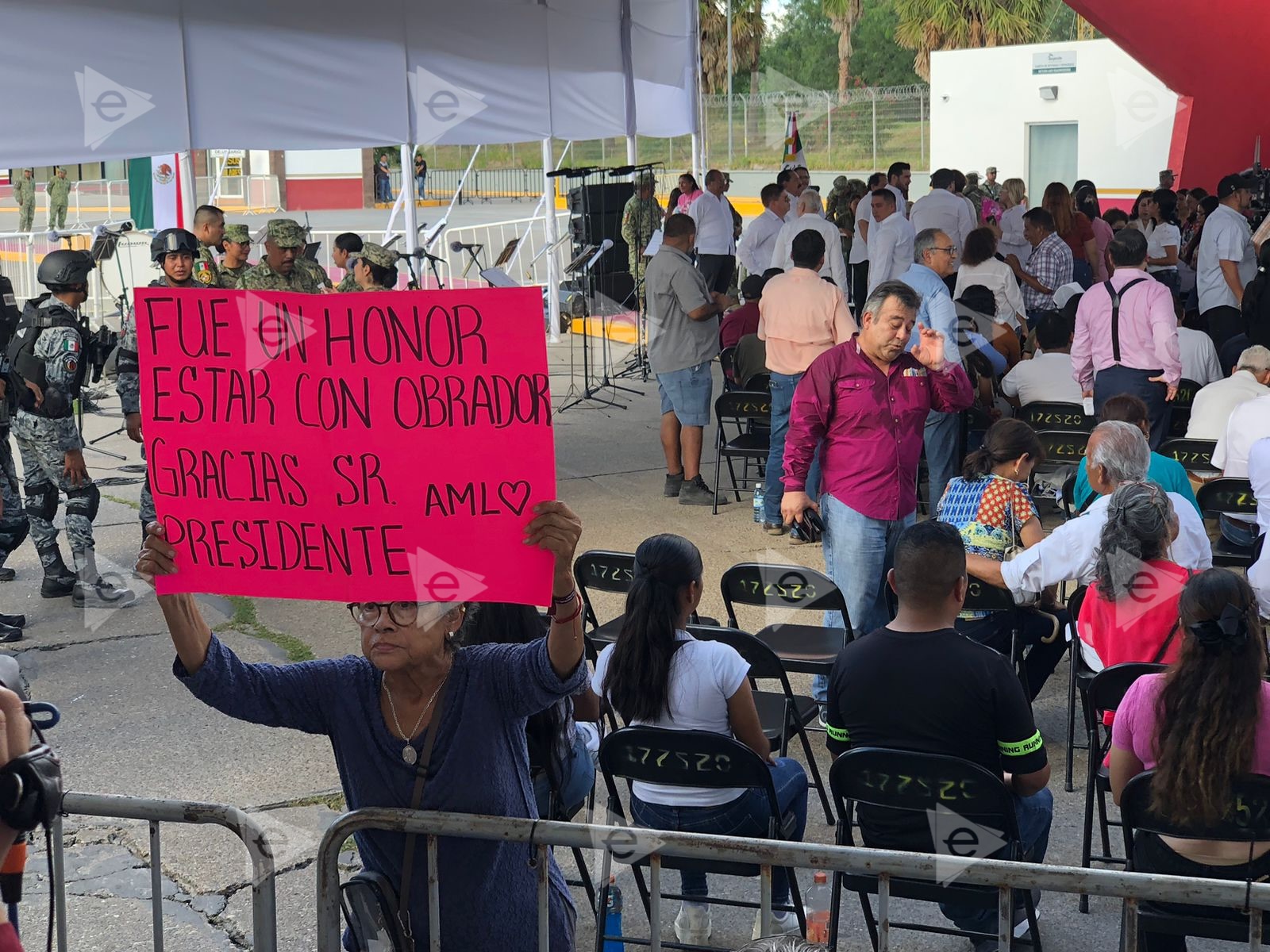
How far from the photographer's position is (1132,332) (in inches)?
329

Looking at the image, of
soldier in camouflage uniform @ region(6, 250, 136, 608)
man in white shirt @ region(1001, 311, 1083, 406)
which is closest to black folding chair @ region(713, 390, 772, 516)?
man in white shirt @ region(1001, 311, 1083, 406)

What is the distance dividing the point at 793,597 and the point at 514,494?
300 cm

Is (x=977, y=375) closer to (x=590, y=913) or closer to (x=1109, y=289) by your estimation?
(x=1109, y=289)

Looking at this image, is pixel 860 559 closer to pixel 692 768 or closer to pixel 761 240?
pixel 692 768

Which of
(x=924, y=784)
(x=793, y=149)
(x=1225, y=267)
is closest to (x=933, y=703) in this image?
(x=924, y=784)

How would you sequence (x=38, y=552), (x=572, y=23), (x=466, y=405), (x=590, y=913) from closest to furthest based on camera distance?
(x=466, y=405) → (x=590, y=913) → (x=38, y=552) → (x=572, y=23)

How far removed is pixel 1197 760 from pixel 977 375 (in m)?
5.55

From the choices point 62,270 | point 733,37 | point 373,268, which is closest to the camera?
point 62,270

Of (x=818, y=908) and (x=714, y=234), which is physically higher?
(x=714, y=234)

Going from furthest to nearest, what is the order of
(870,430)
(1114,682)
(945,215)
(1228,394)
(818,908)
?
1. (945,215)
2. (1228,394)
3. (870,430)
4. (1114,682)
5. (818,908)

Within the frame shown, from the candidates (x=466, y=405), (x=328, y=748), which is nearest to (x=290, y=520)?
(x=466, y=405)

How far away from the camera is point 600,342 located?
17.5 metres

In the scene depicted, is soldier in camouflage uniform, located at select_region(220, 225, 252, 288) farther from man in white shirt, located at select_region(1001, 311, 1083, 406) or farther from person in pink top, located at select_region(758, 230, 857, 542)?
man in white shirt, located at select_region(1001, 311, 1083, 406)

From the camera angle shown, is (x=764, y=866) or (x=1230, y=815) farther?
(x=1230, y=815)
